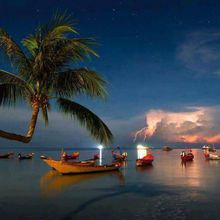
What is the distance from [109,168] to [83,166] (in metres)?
5.99

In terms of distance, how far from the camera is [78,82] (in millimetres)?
7430

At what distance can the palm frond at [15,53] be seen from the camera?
681cm

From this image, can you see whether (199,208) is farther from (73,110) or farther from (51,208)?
(73,110)

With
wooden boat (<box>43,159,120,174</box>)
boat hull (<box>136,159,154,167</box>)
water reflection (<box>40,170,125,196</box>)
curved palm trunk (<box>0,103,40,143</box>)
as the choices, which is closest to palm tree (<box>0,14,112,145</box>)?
curved palm trunk (<box>0,103,40,143</box>)

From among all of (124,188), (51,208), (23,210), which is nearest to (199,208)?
(51,208)

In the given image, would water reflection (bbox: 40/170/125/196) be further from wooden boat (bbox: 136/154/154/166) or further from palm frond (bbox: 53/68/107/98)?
palm frond (bbox: 53/68/107/98)

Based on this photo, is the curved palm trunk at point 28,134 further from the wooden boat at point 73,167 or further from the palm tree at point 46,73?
the wooden boat at point 73,167

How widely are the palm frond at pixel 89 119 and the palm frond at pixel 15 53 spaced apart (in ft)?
3.85

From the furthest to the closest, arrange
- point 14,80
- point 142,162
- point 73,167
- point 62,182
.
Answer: point 142,162
point 73,167
point 62,182
point 14,80

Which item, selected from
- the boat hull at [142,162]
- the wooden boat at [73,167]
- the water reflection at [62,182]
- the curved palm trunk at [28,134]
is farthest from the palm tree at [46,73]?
the boat hull at [142,162]

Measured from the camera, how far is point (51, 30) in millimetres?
7020

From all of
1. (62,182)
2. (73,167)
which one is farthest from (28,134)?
(73,167)

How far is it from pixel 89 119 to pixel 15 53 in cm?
233

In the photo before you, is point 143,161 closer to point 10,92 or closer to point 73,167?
point 73,167
